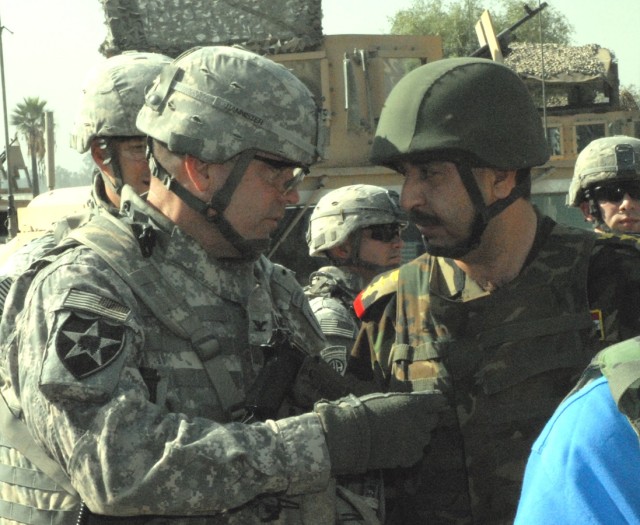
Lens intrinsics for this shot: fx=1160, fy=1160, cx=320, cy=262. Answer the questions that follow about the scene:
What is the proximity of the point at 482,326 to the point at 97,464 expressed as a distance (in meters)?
1.10

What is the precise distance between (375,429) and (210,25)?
9235mm

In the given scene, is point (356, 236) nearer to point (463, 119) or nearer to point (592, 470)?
point (463, 119)

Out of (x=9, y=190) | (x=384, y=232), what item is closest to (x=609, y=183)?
(x=384, y=232)

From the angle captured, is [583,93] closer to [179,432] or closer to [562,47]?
[562,47]

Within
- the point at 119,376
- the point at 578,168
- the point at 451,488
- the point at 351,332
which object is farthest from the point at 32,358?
the point at 578,168

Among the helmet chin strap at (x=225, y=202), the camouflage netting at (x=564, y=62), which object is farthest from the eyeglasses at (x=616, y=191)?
the camouflage netting at (x=564, y=62)

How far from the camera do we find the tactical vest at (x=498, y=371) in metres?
2.96

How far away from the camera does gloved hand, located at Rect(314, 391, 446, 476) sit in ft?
8.63

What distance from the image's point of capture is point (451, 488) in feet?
9.90

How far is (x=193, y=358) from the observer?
277 centimetres

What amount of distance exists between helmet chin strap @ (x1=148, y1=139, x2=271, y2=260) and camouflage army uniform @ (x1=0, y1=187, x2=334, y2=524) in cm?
10

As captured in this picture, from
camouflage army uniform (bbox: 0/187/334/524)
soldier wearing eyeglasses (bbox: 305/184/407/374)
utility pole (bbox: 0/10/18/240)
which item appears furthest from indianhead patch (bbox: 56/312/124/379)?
utility pole (bbox: 0/10/18/240)

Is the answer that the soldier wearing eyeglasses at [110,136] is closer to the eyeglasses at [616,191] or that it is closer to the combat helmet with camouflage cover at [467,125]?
the combat helmet with camouflage cover at [467,125]

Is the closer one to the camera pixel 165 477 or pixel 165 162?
pixel 165 477
